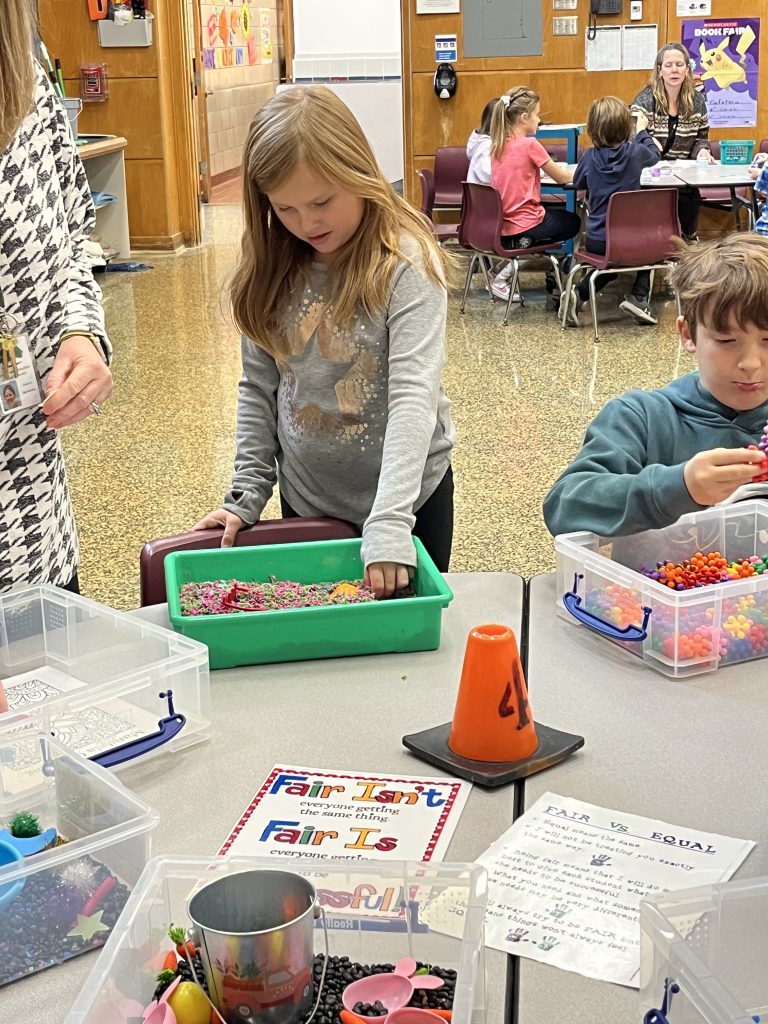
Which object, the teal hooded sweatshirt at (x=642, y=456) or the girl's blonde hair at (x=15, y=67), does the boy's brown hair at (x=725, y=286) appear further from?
the girl's blonde hair at (x=15, y=67)

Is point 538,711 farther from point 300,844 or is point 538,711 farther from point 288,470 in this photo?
point 288,470

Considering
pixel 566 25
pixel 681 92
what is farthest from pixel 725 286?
pixel 566 25

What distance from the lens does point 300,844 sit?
113 centimetres

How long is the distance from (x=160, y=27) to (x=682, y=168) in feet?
12.8

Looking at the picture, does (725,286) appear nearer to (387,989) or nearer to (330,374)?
(330,374)

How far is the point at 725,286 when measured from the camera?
178 cm

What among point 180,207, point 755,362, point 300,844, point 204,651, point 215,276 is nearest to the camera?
point 300,844

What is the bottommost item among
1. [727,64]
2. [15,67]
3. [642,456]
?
[642,456]

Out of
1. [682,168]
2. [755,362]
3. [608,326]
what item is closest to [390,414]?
[755,362]

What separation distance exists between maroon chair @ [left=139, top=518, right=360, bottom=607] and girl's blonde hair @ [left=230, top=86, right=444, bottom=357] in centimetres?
29

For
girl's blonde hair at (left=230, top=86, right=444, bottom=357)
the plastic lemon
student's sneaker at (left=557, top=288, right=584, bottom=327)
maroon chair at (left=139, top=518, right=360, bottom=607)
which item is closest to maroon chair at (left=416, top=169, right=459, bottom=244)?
student's sneaker at (left=557, top=288, right=584, bottom=327)

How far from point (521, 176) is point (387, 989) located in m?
6.30

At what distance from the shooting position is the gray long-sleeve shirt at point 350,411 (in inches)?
70.9

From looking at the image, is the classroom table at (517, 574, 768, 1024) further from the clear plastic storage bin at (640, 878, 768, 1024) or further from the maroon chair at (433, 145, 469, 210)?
the maroon chair at (433, 145, 469, 210)
